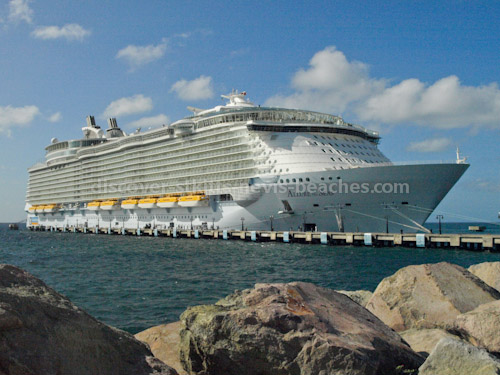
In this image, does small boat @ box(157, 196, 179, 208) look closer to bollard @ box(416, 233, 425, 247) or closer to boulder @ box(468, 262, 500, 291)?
bollard @ box(416, 233, 425, 247)

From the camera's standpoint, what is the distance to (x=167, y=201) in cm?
4959

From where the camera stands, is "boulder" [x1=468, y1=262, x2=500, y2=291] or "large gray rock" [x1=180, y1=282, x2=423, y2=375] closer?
"large gray rock" [x1=180, y1=282, x2=423, y2=375]

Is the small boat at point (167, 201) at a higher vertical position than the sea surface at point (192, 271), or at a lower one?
higher

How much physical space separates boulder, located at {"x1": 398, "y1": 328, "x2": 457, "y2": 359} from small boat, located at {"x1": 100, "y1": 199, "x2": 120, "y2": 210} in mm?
56999

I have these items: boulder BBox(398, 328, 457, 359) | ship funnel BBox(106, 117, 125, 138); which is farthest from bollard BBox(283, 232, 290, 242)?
ship funnel BBox(106, 117, 125, 138)

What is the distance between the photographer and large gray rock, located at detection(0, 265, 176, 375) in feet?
12.3

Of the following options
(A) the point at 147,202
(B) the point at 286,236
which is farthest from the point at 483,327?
(A) the point at 147,202

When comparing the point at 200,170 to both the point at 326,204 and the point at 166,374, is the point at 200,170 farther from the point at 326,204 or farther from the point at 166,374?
the point at 166,374

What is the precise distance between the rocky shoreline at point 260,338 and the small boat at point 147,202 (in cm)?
4536

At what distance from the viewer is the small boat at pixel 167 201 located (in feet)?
159

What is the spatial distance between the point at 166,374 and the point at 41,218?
88.8m

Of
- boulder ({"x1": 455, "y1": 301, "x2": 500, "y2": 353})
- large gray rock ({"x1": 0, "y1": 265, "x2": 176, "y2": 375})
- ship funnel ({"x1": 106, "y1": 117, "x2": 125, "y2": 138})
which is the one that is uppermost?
ship funnel ({"x1": 106, "y1": 117, "x2": 125, "y2": 138})

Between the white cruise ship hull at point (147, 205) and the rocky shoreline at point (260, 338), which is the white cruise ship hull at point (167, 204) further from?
the rocky shoreline at point (260, 338)

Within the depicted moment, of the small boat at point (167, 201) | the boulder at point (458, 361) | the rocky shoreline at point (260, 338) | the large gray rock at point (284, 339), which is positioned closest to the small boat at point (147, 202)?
the small boat at point (167, 201)
